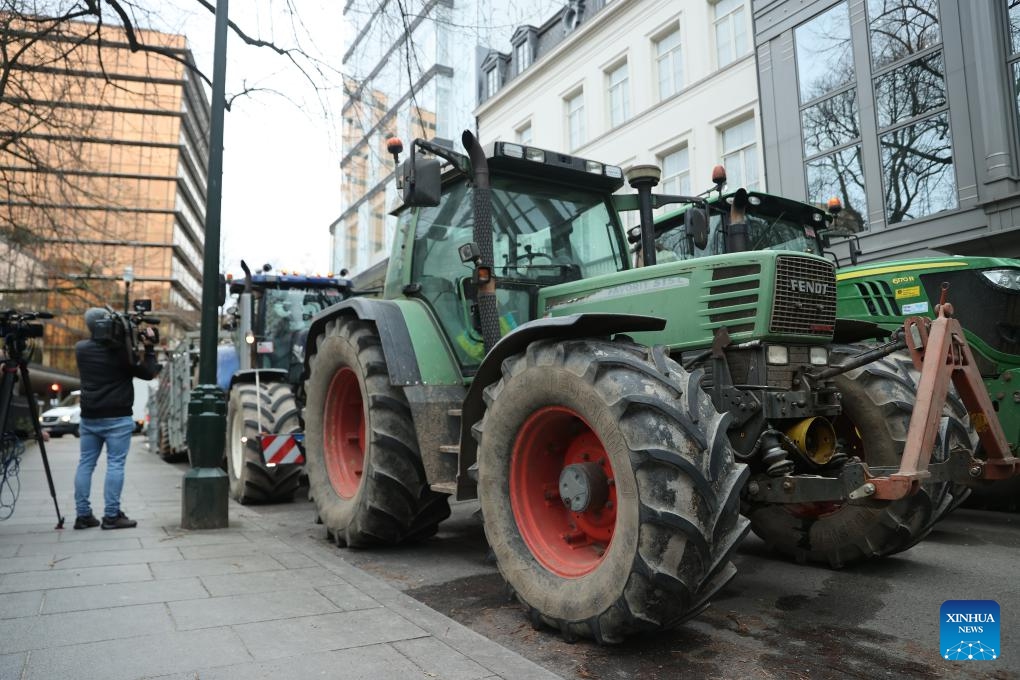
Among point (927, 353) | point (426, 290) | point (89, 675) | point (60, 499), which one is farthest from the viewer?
point (60, 499)

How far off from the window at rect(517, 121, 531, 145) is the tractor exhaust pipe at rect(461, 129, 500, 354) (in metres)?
16.9

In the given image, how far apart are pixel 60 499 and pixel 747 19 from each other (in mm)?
14359

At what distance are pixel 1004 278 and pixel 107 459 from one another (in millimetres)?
7987

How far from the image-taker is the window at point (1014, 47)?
10641mm

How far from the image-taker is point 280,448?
7.86m

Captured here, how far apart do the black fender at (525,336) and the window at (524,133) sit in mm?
17504

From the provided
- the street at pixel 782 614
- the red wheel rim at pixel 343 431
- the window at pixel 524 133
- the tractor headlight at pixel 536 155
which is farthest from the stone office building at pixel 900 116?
the red wheel rim at pixel 343 431

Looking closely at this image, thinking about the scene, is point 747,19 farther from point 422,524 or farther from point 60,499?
point 60,499

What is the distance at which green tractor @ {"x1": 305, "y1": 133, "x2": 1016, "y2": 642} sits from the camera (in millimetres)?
3039

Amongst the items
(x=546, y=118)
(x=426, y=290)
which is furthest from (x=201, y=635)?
(x=546, y=118)

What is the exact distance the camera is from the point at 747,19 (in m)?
14.7

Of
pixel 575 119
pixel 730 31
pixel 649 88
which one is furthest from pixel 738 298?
pixel 575 119

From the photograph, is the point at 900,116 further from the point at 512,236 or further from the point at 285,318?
the point at 285,318

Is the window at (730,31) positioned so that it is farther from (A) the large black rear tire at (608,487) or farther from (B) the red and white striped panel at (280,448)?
(A) the large black rear tire at (608,487)
